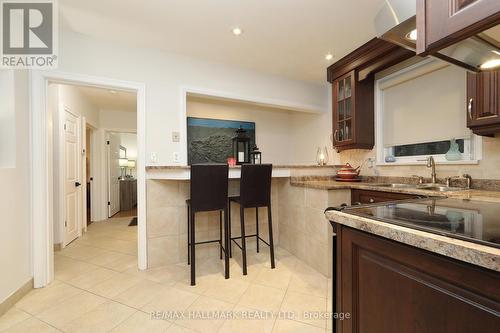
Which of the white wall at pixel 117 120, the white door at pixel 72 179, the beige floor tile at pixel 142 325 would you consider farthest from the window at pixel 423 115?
the white wall at pixel 117 120

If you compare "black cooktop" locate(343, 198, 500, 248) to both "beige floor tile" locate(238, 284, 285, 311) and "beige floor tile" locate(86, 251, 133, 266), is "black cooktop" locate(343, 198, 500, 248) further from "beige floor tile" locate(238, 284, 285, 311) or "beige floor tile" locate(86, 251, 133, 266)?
"beige floor tile" locate(86, 251, 133, 266)

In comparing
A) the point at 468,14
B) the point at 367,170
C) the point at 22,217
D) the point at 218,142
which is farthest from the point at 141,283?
the point at 367,170

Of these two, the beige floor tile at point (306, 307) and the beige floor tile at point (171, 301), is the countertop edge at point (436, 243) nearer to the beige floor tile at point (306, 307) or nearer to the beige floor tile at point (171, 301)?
the beige floor tile at point (306, 307)

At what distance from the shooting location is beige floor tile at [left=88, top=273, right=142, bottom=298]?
1.86 metres

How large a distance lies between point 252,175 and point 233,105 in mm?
2153

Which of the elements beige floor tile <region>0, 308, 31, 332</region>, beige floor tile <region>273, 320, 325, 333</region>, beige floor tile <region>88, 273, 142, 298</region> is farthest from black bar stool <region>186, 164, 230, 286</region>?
beige floor tile <region>0, 308, 31, 332</region>

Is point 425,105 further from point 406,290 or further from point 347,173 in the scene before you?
point 406,290

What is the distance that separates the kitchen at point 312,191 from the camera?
0.57m

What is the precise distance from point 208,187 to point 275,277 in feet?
3.66

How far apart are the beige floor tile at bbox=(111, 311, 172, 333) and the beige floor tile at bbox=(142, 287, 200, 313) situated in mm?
87

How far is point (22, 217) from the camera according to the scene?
183 cm

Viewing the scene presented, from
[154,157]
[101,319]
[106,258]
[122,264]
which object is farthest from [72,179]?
[101,319]

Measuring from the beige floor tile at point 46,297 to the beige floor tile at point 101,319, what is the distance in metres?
0.39

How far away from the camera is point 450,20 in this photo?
0.55 m
